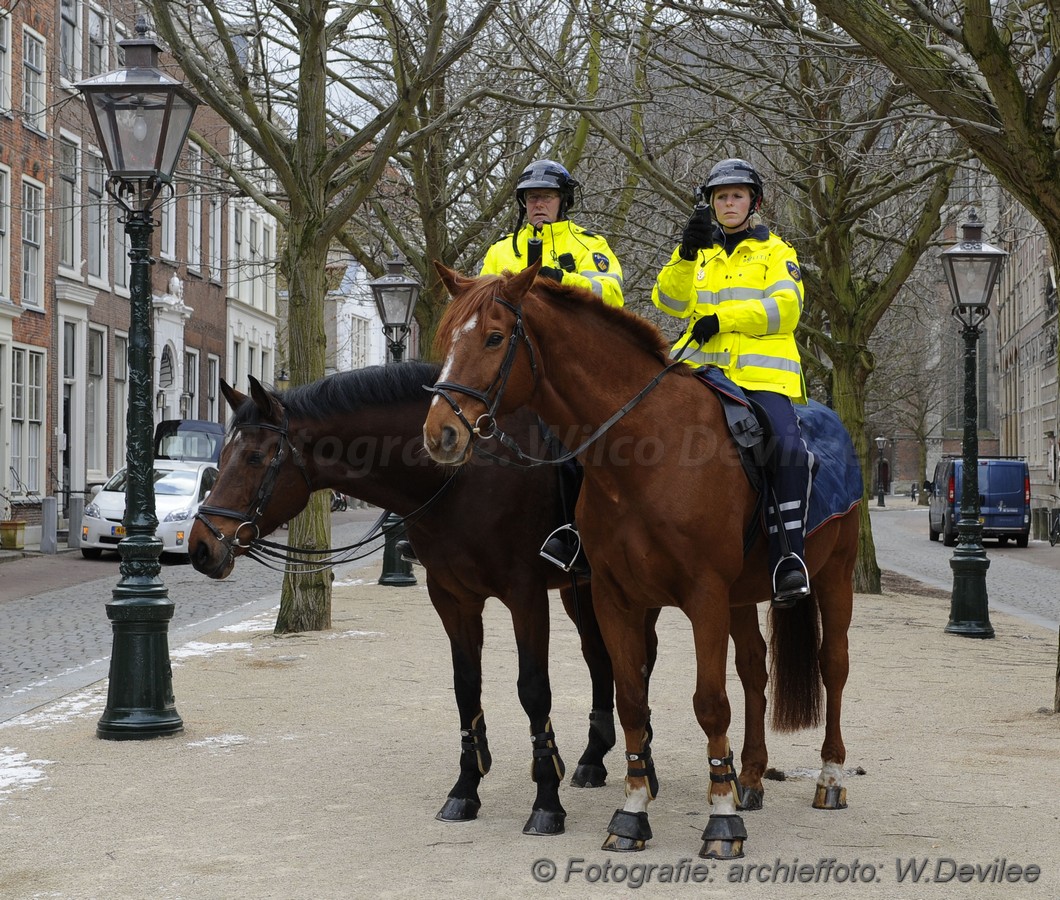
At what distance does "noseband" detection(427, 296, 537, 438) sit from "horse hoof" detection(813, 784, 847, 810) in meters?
2.54

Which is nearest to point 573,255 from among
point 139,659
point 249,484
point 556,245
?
point 556,245

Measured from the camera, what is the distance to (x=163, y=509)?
2366 cm

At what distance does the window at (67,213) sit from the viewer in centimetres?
3053

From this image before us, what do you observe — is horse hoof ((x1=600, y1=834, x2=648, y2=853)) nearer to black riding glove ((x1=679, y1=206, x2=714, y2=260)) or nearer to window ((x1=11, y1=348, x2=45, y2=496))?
black riding glove ((x1=679, y1=206, x2=714, y2=260))

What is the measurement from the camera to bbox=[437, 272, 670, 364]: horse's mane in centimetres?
528

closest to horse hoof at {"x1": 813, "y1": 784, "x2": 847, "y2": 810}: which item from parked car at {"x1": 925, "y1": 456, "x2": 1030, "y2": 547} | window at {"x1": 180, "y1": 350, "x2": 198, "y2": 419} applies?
parked car at {"x1": 925, "y1": 456, "x2": 1030, "y2": 547}

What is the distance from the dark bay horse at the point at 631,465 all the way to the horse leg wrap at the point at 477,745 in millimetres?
827

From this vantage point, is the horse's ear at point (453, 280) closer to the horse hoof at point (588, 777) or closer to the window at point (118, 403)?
the horse hoof at point (588, 777)

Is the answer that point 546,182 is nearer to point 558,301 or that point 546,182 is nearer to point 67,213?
point 558,301

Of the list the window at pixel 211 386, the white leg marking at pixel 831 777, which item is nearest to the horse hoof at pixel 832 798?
the white leg marking at pixel 831 777

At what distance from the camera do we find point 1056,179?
870cm

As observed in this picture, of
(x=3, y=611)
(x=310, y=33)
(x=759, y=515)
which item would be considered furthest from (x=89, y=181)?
(x=759, y=515)

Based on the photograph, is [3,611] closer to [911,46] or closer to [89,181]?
[911,46]

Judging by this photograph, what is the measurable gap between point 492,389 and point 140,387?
14.2ft
